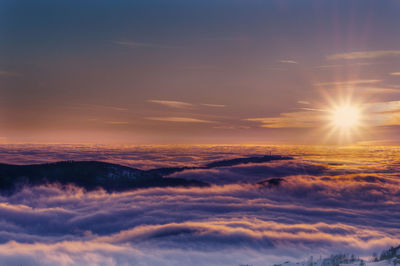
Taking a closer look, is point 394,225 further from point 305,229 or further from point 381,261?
point 381,261

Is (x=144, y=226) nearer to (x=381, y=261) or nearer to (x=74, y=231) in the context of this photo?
(x=74, y=231)

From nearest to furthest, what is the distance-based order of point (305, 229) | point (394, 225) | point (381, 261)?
point (381, 261), point (305, 229), point (394, 225)

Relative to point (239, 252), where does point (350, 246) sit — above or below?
above

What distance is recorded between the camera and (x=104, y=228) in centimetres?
19300

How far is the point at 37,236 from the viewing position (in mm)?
183750

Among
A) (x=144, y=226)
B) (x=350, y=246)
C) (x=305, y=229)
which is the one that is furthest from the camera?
(x=144, y=226)

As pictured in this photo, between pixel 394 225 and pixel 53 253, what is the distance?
515 ft

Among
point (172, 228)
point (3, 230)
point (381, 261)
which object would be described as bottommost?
point (3, 230)

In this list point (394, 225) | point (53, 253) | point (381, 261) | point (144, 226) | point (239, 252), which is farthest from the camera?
point (144, 226)

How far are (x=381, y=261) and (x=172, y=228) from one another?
13026 cm

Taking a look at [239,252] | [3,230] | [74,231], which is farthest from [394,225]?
[3,230]

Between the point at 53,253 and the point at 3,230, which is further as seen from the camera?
the point at 3,230

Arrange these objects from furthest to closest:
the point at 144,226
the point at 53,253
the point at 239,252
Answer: the point at 144,226, the point at 53,253, the point at 239,252

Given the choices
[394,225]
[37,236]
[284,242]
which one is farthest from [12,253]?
[394,225]
